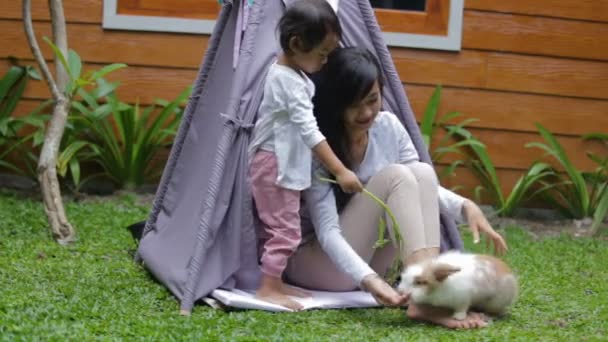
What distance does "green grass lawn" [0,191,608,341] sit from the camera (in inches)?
117

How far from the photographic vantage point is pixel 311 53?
3.25 meters

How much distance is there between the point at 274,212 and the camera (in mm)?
3357

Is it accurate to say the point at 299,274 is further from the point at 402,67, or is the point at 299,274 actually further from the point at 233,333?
the point at 402,67

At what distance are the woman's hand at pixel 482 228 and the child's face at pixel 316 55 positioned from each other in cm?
70

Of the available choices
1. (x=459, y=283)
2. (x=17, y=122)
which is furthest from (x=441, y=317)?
(x=17, y=122)

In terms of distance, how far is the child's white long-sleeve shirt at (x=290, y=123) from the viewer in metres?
3.19

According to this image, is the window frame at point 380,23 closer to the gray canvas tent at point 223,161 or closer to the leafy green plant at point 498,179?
the leafy green plant at point 498,179

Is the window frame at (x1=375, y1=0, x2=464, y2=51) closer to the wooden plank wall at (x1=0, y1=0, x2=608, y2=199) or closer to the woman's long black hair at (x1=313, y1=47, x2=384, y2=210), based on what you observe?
the wooden plank wall at (x1=0, y1=0, x2=608, y2=199)

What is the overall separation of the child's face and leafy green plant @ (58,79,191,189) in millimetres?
2400

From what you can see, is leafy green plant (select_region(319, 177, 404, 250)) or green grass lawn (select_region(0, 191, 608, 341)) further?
leafy green plant (select_region(319, 177, 404, 250))

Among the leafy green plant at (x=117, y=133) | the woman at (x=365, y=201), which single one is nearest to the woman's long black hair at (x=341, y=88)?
the woman at (x=365, y=201)

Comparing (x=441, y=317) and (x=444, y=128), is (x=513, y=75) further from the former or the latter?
(x=441, y=317)

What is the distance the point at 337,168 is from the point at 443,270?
47cm

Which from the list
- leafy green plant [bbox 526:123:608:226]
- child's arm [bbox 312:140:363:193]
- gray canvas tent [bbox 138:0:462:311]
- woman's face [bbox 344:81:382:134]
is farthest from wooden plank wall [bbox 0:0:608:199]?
child's arm [bbox 312:140:363:193]
